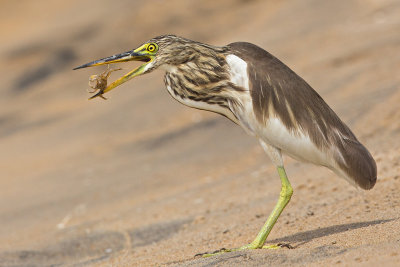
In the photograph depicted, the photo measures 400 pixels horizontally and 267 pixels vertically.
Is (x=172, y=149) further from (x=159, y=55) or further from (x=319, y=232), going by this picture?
(x=159, y=55)

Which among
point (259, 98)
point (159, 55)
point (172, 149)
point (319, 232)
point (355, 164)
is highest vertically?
point (159, 55)

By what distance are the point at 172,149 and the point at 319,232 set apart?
24.8 feet

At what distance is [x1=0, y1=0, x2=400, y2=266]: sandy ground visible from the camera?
6.60 m

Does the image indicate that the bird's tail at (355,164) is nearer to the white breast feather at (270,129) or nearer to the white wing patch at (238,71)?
the white breast feather at (270,129)

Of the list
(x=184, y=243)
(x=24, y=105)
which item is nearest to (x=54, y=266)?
(x=184, y=243)

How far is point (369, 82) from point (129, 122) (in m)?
4.98

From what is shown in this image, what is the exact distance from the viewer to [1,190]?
12.6 metres

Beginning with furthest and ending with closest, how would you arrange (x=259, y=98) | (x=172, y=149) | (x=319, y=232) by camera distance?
1. (x=172, y=149)
2. (x=319, y=232)
3. (x=259, y=98)

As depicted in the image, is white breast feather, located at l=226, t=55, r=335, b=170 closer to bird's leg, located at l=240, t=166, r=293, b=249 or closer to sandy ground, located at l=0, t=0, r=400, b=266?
bird's leg, located at l=240, t=166, r=293, b=249

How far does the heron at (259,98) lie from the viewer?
537 centimetres

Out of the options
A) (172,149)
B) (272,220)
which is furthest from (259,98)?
(172,149)

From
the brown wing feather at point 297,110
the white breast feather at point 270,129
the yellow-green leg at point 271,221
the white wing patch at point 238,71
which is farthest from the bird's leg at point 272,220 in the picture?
the white wing patch at point 238,71

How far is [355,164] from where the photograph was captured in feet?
18.0

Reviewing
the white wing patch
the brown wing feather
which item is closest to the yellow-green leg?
the brown wing feather
